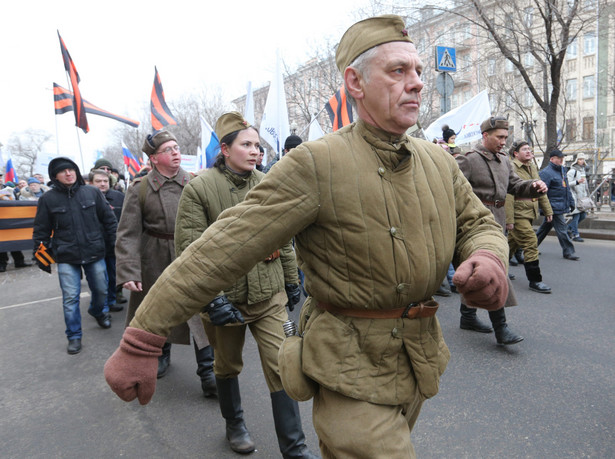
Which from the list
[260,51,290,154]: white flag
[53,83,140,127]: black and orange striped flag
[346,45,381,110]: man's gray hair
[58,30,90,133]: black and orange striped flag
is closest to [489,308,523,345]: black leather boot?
[346,45,381,110]: man's gray hair

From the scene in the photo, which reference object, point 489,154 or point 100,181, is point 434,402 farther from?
point 100,181

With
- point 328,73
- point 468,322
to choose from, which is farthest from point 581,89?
point 468,322

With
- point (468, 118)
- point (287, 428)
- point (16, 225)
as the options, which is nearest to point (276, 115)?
point (468, 118)

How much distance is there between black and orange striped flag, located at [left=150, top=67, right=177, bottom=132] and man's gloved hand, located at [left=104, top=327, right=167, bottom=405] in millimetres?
9206

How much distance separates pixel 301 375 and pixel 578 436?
2268 millimetres

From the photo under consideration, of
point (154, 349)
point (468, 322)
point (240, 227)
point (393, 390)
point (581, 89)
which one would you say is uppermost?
point (581, 89)

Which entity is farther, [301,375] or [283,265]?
[283,265]

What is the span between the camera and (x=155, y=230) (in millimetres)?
3994

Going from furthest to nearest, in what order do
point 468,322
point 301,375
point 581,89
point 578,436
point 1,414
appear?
point 581,89 < point 468,322 < point 1,414 < point 578,436 < point 301,375

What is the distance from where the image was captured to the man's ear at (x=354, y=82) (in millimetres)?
1650

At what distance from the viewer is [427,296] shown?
5.31 feet

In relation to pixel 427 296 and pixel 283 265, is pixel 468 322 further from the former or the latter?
pixel 427 296

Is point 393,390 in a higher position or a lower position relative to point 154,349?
lower

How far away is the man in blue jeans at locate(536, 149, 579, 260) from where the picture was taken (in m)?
8.31
